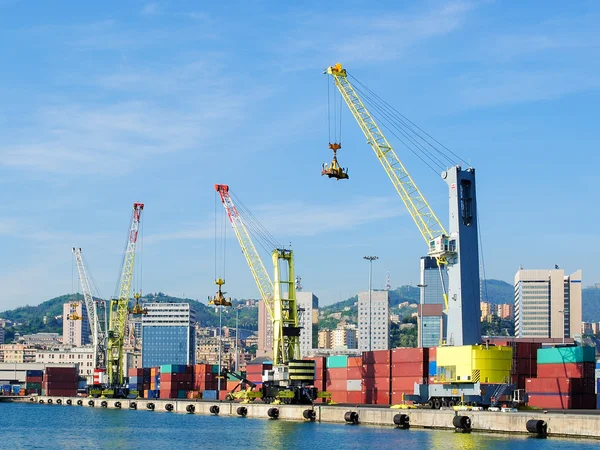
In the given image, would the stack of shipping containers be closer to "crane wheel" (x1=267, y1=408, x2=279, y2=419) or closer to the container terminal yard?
the container terminal yard

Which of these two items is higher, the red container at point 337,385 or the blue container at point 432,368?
the blue container at point 432,368

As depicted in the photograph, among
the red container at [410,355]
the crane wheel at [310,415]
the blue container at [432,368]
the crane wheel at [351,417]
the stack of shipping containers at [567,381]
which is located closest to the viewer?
the stack of shipping containers at [567,381]

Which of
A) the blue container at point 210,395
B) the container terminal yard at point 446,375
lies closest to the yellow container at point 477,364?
the container terminal yard at point 446,375

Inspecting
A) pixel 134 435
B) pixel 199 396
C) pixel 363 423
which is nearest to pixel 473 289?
pixel 363 423

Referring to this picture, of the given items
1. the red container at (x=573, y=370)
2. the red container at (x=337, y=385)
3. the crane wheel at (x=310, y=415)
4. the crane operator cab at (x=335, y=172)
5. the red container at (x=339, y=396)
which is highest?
the crane operator cab at (x=335, y=172)

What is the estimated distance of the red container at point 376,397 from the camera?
102 meters

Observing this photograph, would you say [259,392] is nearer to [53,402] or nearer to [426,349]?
[426,349]

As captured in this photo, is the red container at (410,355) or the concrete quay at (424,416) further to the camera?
the red container at (410,355)

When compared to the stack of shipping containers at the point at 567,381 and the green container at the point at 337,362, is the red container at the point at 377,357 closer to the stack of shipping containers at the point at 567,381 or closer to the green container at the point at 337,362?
the green container at the point at 337,362

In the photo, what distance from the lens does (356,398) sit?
110m

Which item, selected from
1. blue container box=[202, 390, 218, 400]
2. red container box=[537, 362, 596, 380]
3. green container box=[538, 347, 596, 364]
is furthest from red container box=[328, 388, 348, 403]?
blue container box=[202, 390, 218, 400]

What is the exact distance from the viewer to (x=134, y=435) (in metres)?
88.8

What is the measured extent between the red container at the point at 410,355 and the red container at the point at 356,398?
9.47 meters

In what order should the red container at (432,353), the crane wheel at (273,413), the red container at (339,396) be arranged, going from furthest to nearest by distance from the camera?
the red container at (339,396), the crane wheel at (273,413), the red container at (432,353)
